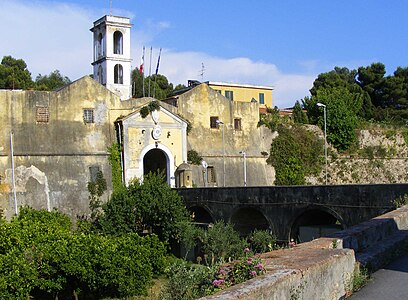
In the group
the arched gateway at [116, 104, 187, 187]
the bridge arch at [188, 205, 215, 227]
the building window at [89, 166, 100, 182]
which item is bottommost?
the bridge arch at [188, 205, 215, 227]

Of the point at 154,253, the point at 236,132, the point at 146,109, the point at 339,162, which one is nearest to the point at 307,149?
the point at 339,162

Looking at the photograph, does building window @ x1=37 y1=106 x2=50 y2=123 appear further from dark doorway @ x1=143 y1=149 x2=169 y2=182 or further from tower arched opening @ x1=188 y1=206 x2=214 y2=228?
tower arched opening @ x1=188 y1=206 x2=214 y2=228

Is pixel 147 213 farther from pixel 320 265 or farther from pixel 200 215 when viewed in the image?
pixel 320 265

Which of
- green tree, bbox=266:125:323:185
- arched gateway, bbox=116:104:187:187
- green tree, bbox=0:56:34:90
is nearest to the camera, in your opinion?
arched gateway, bbox=116:104:187:187

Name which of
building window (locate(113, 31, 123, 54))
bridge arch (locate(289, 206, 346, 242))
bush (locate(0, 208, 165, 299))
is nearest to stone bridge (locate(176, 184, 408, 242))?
bridge arch (locate(289, 206, 346, 242))

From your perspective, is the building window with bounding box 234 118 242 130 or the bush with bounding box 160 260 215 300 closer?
the bush with bounding box 160 260 215 300

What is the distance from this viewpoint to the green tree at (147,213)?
28.5m

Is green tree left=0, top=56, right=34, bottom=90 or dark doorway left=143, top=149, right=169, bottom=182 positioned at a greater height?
green tree left=0, top=56, right=34, bottom=90

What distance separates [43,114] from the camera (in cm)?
3384

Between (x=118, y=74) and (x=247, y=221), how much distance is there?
19.4 meters

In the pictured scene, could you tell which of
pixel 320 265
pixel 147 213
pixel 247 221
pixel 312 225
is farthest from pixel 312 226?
pixel 320 265

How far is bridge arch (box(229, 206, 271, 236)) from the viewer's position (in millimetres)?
28828

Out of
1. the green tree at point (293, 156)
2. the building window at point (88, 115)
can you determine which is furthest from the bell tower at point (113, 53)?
the green tree at point (293, 156)

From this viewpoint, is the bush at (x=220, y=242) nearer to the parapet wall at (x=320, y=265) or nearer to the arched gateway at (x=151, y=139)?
the arched gateway at (x=151, y=139)
